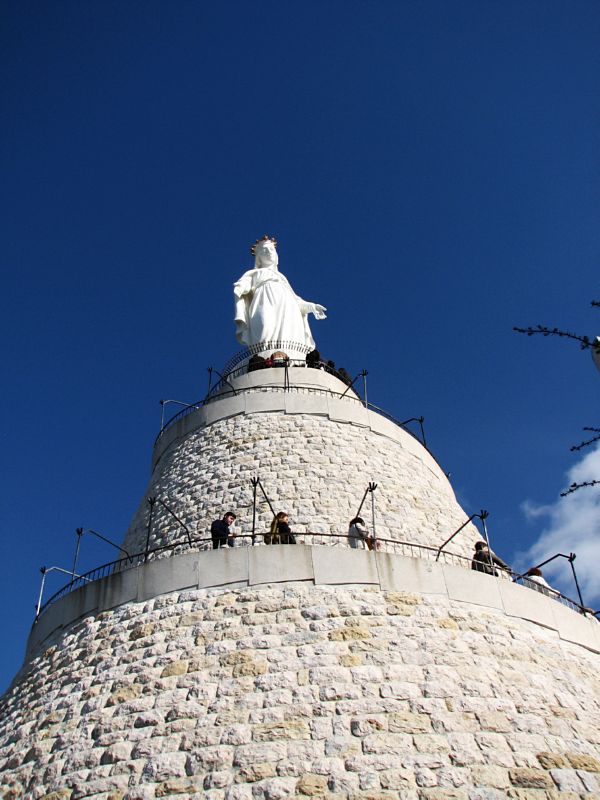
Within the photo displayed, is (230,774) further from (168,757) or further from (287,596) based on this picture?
(287,596)

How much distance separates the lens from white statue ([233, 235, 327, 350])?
23.2 metres

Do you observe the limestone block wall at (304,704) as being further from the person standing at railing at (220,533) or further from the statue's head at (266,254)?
the statue's head at (266,254)

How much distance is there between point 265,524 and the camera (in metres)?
14.0

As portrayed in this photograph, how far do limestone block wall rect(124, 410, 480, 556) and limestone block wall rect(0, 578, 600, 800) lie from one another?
3263 millimetres

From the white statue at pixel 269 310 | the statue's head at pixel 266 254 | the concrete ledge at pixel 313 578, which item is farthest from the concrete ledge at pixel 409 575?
the statue's head at pixel 266 254

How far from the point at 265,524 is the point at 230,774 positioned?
19.1 ft

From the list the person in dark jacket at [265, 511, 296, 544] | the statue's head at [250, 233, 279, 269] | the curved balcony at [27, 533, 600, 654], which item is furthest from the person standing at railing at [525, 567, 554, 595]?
the statue's head at [250, 233, 279, 269]

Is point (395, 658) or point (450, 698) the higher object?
point (395, 658)

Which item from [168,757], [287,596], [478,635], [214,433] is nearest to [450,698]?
[478,635]

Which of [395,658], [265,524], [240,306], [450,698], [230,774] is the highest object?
[240,306]

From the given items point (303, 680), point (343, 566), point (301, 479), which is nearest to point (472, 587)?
point (343, 566)

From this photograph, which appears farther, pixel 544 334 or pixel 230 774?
pixel 230 774

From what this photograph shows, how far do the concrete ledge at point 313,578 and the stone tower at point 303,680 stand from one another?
0.10 ft

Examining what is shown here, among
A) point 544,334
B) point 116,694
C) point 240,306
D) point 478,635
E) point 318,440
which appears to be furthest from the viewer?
point 240,306
